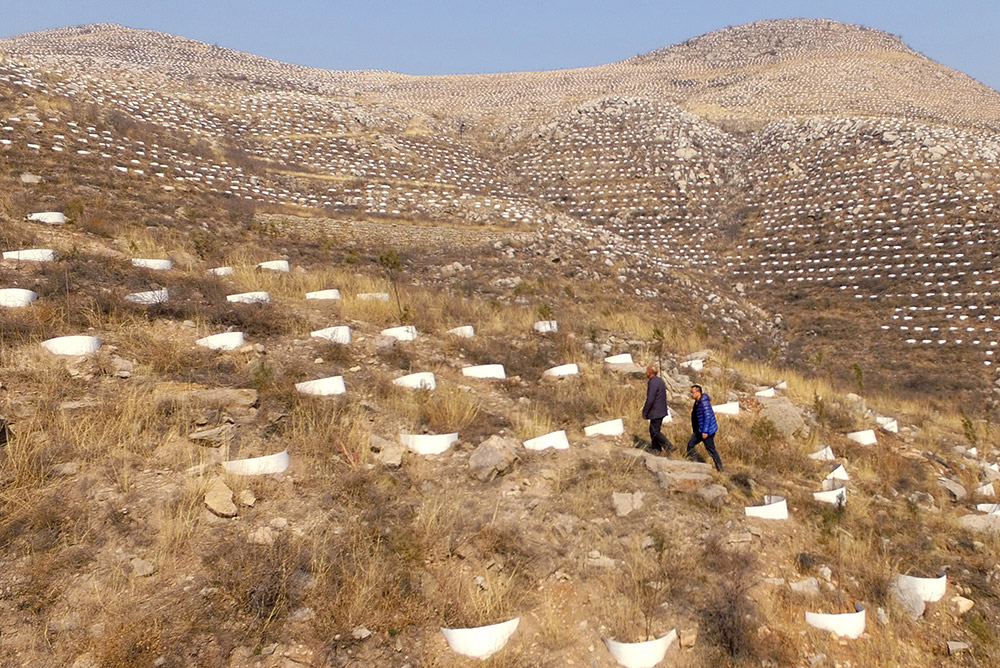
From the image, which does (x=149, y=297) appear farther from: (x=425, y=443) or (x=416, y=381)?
(x=425, y=443)

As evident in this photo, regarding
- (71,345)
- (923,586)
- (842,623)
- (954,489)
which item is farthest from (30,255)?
(954,489)

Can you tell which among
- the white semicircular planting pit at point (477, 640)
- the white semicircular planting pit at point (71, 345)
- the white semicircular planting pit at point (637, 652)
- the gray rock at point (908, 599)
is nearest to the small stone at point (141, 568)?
the white semicircular planting pit at point (477, 640)

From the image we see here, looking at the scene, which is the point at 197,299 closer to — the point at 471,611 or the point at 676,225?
the point at 471,611

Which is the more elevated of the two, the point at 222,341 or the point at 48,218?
the point at 48,218

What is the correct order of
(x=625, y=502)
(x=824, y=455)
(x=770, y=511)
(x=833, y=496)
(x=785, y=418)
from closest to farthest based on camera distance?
1. (x=625, y=502)
2. (x=770, y=511)
3. (x=833, y=496)
4. (x=824, y=455)
5. (x=785, y=418)

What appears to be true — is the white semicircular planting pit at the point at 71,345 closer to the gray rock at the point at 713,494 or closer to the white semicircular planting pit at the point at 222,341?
the white semicircular planting pit at the point at 222,341

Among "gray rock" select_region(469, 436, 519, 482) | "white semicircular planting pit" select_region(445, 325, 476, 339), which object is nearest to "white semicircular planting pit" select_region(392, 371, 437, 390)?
"gray rock" select_region(469, 436, 519, 482)
